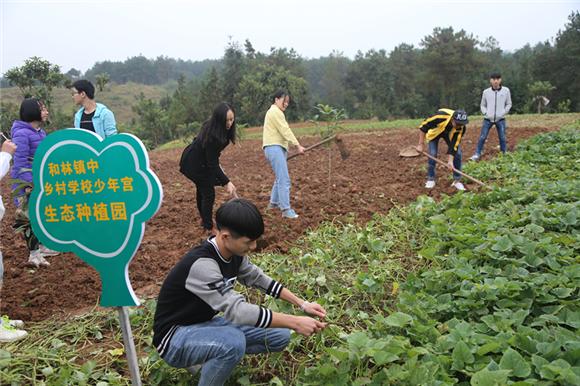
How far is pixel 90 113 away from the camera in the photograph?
4.39 m

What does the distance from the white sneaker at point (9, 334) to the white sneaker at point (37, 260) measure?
1.28 m

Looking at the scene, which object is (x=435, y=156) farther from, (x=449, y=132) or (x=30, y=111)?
(x=30, y=111)

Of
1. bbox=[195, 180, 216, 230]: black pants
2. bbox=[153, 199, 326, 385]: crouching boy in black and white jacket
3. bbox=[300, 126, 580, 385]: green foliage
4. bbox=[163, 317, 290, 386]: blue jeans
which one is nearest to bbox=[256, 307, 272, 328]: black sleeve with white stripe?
bbox=[153, 199, 326, 385]: crouching boy in black and white jacket

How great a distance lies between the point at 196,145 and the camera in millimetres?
4465

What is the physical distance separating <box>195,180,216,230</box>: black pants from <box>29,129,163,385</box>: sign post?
97.6 inches

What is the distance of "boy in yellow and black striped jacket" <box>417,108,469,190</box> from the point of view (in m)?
6.01

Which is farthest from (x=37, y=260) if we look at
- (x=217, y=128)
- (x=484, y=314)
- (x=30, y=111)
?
(x=484, y=314)

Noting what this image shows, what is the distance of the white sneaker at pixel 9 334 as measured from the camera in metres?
2.90

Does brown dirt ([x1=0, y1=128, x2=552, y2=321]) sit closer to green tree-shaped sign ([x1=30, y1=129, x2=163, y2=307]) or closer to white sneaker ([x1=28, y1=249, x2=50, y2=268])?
white sneaker ([x1=28, y1=249, x2=50, y2=268])

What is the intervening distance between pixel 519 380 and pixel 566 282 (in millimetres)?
966

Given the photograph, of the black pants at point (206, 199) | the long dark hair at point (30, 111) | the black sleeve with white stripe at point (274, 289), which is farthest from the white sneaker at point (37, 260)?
the black sleeve with white stripe at point (274, 289)

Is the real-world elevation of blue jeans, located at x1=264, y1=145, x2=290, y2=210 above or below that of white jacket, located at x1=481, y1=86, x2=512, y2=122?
below

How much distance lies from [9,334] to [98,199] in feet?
5.13

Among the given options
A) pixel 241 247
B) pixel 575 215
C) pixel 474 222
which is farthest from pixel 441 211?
pixel 241 247
